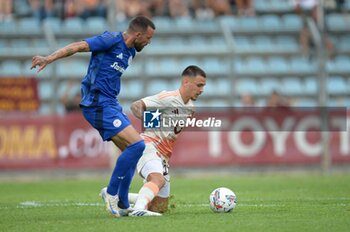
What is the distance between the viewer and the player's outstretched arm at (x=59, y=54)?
949 cm

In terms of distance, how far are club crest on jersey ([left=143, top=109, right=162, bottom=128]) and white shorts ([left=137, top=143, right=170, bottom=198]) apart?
0.93 feet

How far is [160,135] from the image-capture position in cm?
1063

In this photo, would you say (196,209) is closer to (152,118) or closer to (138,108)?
(152,118)

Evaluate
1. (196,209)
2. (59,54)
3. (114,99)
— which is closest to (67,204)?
(196,209)

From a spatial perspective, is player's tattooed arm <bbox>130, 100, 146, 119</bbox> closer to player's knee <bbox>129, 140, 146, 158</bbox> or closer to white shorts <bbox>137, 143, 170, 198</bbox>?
player's knee <bbox>129, 140, 146, 158</bbox>

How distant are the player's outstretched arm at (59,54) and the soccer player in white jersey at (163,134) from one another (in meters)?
1.02

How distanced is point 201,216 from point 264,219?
89cm

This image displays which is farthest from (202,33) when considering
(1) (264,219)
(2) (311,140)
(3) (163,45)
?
(1) (264,219)

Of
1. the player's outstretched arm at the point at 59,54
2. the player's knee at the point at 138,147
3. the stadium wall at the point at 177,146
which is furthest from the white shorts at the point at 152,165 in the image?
the stadium wall at the point at 177,146

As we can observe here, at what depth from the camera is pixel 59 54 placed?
9.66 meters

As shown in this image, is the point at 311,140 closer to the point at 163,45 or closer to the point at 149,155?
the point at 163,45

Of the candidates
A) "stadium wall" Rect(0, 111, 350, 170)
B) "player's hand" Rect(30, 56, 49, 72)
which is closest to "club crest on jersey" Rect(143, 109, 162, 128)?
"player's hand" Rect(30, 56, 49, 72)

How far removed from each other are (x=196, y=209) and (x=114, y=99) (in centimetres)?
205

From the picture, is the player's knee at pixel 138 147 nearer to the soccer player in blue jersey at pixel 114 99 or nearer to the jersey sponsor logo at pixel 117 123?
the soccer player in blue jersey at pixel 114 99
